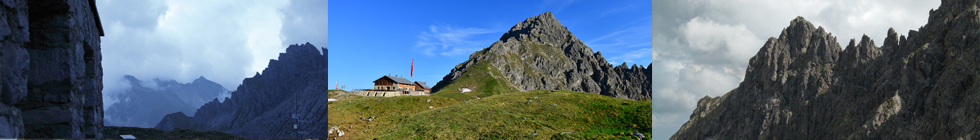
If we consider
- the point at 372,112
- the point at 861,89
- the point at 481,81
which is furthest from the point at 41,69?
the point at 861,89

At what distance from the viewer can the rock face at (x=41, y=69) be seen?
14.2ft

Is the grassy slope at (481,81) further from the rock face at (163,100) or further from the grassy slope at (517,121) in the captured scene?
the grassy slope at (517,121)

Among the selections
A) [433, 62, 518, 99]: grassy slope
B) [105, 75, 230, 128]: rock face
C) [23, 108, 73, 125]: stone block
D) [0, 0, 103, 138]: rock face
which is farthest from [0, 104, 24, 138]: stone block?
[433, 62, 518, 99]: grassy slope

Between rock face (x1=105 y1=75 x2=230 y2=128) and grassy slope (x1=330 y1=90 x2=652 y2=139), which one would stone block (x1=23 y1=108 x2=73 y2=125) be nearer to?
grassy slope (x1=330 y1=90 x2=652 y2=139)

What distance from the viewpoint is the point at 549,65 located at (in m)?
140

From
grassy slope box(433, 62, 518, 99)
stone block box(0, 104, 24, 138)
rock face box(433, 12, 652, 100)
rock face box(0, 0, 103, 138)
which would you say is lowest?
stone block box(0, 104, 24, 138)

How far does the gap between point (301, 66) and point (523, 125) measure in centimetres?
1520

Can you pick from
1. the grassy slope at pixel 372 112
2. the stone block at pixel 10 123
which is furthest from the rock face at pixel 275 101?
the stone block at pixel 10 123

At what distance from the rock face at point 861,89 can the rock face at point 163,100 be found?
2427 inches

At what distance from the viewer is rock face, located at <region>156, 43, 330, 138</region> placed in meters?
18.8

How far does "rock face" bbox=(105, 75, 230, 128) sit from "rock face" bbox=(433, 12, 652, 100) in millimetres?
73867

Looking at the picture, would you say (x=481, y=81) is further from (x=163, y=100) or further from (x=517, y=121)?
(x=517, y=121)

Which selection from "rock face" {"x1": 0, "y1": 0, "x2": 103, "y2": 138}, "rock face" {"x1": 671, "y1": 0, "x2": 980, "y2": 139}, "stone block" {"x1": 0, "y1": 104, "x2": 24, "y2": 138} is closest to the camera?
"stone block" {"x1": 0, "y1": 104, "x2": 24, "y2": 138}

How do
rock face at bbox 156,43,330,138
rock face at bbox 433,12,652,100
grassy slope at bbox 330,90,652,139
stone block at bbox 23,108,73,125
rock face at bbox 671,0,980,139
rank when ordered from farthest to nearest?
rock face at bbox 433,12,652,100 < rock face at bbox 671,0,980,139 < rock face at bbox 156,43,330,138 < grassy slope at bbox 330,90,652,139 < stone block at bbox 23,108,73,125
